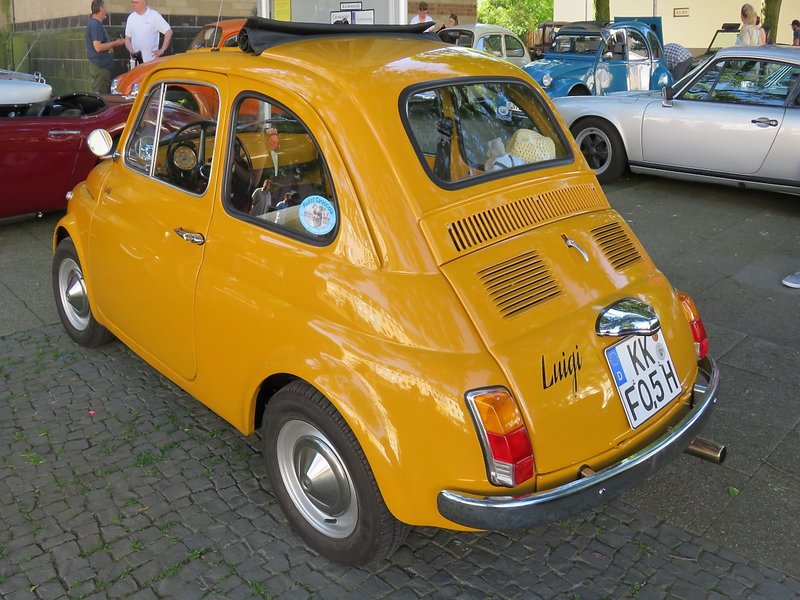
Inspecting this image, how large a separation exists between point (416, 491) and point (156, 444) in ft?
5.84

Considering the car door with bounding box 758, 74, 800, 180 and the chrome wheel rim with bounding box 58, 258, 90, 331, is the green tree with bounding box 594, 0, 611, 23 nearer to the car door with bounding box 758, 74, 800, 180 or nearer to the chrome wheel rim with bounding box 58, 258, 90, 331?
the car door with bounding box 758, 74, 800, 180

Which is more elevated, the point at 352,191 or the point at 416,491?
the point at 352,191

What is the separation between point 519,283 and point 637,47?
1214 centimetres

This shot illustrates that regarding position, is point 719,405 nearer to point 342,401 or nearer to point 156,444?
point 342,401

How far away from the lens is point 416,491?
258 cm

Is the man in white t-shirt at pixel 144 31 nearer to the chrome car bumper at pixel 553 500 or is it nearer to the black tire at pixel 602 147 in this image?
the black tire at pixel 602 147

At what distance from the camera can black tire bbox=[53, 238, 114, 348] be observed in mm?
4641

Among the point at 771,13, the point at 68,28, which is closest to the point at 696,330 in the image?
the point at 68,28

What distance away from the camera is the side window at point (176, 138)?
138 inches

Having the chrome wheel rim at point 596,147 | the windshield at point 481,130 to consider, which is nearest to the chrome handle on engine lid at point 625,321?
the windshield at point 481,130

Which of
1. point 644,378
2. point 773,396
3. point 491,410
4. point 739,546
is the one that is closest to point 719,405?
point 773,396

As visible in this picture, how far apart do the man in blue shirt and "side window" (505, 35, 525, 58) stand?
8.11 m

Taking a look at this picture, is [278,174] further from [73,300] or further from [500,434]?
[73,300]

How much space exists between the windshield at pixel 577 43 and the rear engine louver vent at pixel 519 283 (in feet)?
37.8
